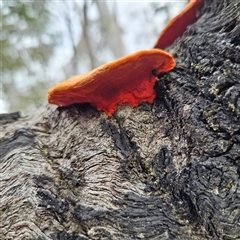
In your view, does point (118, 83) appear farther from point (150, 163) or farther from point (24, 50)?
point (24, 50)

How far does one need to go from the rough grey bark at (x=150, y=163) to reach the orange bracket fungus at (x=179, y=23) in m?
0.18

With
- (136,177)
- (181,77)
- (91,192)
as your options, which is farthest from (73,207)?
(181,77)

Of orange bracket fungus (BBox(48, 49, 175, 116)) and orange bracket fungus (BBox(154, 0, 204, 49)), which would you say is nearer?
orange bracket fungus (BBox(48, 49, 175, 116))

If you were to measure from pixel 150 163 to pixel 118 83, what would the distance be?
0.76 feet

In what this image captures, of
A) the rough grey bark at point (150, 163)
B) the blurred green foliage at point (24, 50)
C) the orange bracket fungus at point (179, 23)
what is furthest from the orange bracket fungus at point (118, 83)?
the blurred green foliage at point (24, 50)

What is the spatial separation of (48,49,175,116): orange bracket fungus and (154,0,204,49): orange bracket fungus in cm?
35

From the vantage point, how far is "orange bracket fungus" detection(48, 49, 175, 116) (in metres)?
0.83

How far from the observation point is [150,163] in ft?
2.75

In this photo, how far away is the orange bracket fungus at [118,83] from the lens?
83cm

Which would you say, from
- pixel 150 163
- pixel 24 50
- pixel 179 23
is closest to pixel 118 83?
pixel 150 163

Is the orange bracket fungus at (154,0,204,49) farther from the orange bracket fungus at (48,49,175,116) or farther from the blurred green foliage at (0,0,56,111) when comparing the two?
the blurred green foliage at (0,0,56,111)

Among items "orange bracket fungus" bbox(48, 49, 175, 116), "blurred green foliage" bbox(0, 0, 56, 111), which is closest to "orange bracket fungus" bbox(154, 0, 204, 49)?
"orange bracket fungus" bbox(48, 49, 175, 116)

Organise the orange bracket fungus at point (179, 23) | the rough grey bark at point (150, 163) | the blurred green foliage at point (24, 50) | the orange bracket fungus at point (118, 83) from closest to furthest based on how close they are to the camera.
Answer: the rough grey bark at point (150, 163) < the orange bracket fungus at point (118, 83) < the orange bracket fungus at point (179, 23) < the blurred green foliage at point (24, 50)

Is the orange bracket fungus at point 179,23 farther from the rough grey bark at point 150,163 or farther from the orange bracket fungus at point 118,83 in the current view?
the orange bracket fungus at point 118,83
